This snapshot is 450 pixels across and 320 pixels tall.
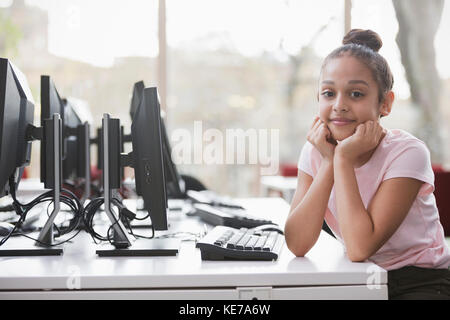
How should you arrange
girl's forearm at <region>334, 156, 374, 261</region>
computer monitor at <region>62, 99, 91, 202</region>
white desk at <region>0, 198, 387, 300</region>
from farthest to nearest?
computer monitor at <region>62, 99, 91, 202</region>, girl's forearm at <region>334, 156, 374, 261</region>, white desk at <region>0, 198, 387, 300</region>

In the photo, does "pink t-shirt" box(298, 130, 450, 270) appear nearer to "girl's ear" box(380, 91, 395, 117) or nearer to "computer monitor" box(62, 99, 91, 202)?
"girl's ear" box(380, 91, 395, 117)

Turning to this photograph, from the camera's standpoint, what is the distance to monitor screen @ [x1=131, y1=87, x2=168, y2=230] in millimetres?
1123

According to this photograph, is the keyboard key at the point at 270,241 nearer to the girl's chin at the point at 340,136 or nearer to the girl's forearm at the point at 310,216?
the girl's forearm at the point at 310,216

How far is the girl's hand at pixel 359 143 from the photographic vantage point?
3.82 ft

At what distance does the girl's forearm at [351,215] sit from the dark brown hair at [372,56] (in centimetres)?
23

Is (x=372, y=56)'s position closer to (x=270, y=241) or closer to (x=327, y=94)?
(x=327, y=94)

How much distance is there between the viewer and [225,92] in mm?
5000

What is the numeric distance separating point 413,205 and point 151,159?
0.67 metres

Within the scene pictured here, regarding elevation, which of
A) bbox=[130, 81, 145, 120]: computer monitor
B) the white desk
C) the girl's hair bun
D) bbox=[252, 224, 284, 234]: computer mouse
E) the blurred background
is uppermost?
the blurred background

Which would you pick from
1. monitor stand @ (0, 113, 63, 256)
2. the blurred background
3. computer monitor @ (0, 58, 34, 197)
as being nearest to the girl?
monitor stand @ (0, 113, 63, 256)

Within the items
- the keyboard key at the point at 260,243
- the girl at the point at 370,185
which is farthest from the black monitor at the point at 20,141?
the girl at the point at 370,185

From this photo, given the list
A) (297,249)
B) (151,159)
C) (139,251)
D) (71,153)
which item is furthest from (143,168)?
(71,153)
